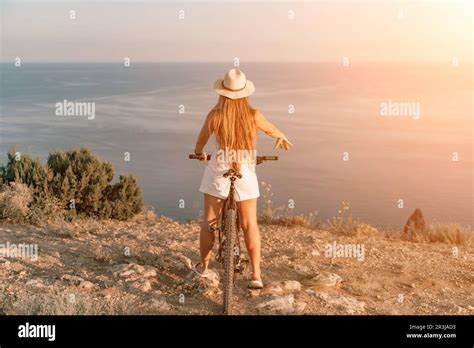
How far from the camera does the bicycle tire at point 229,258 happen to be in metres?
5.86

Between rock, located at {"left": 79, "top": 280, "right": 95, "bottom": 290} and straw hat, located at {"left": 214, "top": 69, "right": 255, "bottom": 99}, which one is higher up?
straw hat, located at {"left": 214, "top": 69, "right": 255, "bottom": 99}

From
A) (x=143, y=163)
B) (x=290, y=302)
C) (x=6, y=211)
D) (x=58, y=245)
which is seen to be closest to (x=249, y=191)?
(x=290, y=302)

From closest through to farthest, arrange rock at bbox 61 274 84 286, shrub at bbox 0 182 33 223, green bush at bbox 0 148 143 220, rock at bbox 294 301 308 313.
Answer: rock at bbox 294 301 308 313
rock at bbox 61 274 84 286
shrub at bbox 0 182 33 223
green bush at bbox 0 148 143 220

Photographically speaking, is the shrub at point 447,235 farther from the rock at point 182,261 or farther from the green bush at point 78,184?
the green bush at point 78,184

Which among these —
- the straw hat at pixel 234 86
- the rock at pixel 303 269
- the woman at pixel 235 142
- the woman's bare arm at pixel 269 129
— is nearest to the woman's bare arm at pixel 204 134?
the woman at pixel 235 142

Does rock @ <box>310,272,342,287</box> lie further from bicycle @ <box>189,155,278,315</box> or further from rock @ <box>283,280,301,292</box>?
bicycle @ <box>189,155,278,315</box>

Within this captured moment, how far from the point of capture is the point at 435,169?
1772 cm

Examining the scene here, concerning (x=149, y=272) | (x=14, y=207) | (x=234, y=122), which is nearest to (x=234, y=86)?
(x=234, y=122)

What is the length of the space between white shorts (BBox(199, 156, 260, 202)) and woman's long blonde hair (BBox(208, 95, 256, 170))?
8.1 inches

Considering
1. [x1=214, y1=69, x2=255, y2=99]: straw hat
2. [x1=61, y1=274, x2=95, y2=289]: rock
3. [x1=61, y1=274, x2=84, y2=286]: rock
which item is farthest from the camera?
[x1=61, y1=274, x2=84, y2=286]: rock

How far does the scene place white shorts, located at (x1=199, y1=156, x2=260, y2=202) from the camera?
19.8 feet

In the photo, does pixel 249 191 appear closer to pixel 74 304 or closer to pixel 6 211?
pixel 74 304

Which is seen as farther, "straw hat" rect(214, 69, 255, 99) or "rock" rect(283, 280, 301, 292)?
"rock" rect(283, 280, 301, 292)

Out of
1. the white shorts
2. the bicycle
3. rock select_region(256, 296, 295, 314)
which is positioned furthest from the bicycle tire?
rock select_region(256, 296, 295, 314)
